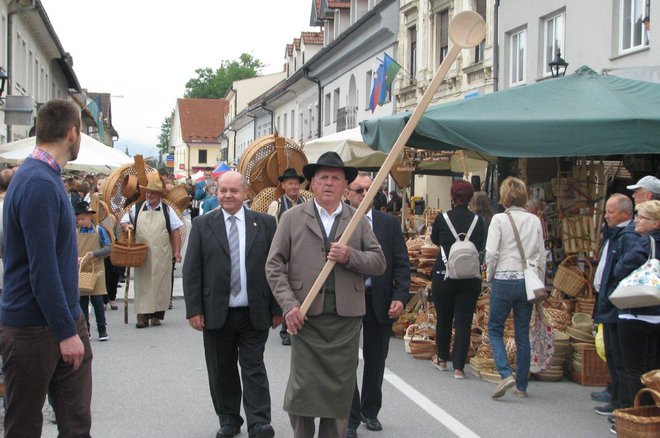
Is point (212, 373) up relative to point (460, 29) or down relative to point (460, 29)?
down

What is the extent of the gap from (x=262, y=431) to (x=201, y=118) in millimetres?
101753

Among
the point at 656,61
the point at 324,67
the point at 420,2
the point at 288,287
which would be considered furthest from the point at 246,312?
the point at 324,67

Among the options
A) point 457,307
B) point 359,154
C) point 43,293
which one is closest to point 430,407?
point 457,307

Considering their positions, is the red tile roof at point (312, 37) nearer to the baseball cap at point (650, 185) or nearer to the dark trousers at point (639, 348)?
the baseball cap at point (650, 185)

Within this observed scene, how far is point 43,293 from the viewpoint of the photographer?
3.92 metres

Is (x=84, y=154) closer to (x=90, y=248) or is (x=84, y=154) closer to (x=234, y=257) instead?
(x=90, y=248)

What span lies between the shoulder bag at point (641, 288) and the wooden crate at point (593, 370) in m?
2.31

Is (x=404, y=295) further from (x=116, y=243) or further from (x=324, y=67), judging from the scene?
(x=324, y=67)

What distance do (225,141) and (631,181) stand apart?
266 ft

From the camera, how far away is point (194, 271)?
6277 millimetres

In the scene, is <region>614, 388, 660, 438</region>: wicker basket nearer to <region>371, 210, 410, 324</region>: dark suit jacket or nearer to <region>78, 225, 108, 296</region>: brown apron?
<region>371, 210, 410, 324</region>: dark suit jacket

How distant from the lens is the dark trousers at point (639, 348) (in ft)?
20.9

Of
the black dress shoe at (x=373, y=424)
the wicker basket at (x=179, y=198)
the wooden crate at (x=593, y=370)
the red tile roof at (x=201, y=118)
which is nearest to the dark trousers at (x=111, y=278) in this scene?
the wicker basket at (x=179, y=198)

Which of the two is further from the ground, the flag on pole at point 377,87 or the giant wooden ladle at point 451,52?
the flag on pole at point 377,87
